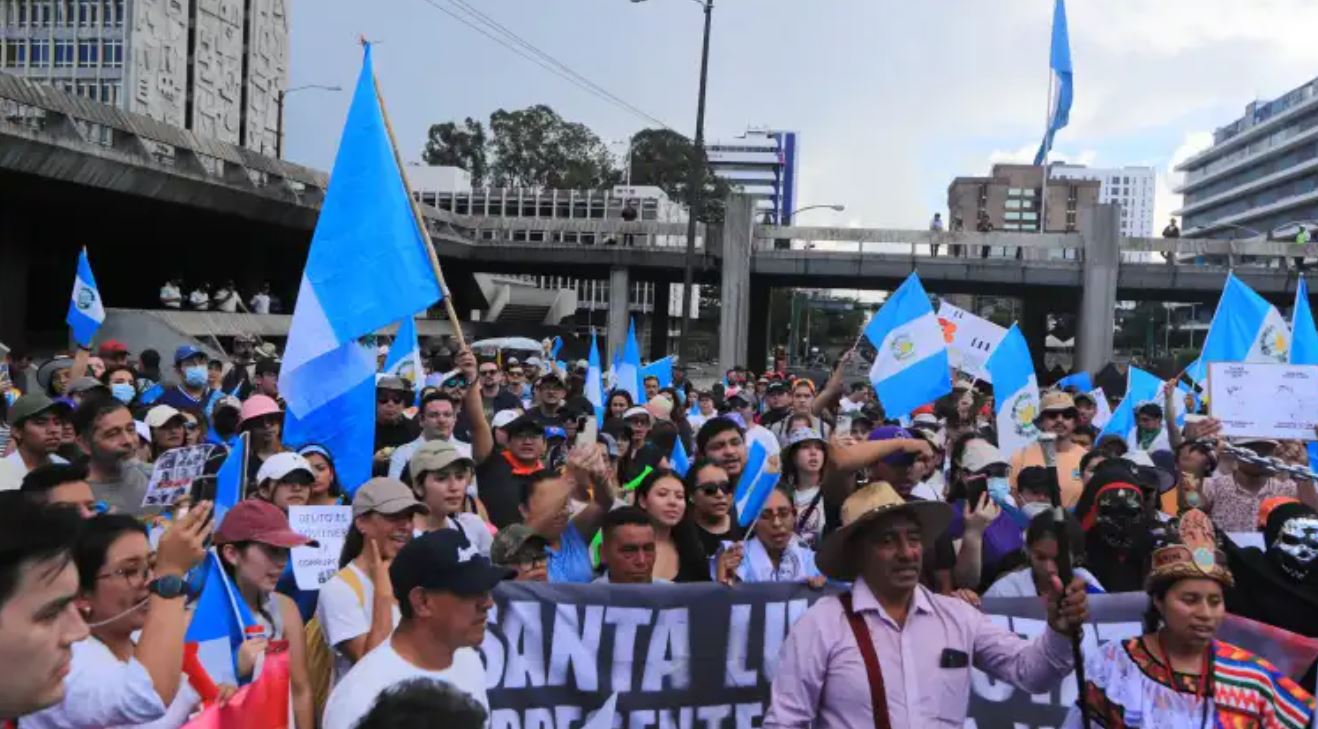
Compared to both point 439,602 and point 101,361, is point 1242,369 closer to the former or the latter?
point 439,602

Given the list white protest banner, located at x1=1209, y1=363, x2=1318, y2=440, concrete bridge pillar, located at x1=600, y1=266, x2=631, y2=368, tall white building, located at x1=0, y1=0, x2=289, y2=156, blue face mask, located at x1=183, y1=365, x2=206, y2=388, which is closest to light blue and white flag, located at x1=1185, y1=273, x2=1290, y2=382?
white protest banner, located at x1=1209, y1=363, x2=1318, y2=440

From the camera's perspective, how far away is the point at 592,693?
4.68 meters

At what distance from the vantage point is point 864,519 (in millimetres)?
3654

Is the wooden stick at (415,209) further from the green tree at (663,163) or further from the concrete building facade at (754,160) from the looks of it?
the concrete building facade at (754,160)

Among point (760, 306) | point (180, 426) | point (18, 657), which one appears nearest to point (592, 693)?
point (18, 657)

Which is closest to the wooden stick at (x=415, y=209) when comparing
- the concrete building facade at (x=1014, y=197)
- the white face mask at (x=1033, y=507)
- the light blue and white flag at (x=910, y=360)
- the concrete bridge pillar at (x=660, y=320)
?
the white face mask at (x=1033, y=507)

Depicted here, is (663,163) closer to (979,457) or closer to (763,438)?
(763,438)

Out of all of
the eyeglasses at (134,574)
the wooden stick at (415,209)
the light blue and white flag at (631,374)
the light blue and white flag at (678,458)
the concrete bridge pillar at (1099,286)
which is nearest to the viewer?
the eyeglasses at (134,574)

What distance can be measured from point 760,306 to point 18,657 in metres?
38.4

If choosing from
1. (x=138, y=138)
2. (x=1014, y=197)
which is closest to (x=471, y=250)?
(x=138, y=138)

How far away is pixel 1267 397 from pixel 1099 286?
80.9 feet

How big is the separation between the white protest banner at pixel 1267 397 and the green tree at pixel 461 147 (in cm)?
7767

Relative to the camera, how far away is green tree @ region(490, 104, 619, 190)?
8050cm

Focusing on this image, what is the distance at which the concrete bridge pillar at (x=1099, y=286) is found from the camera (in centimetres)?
3050
